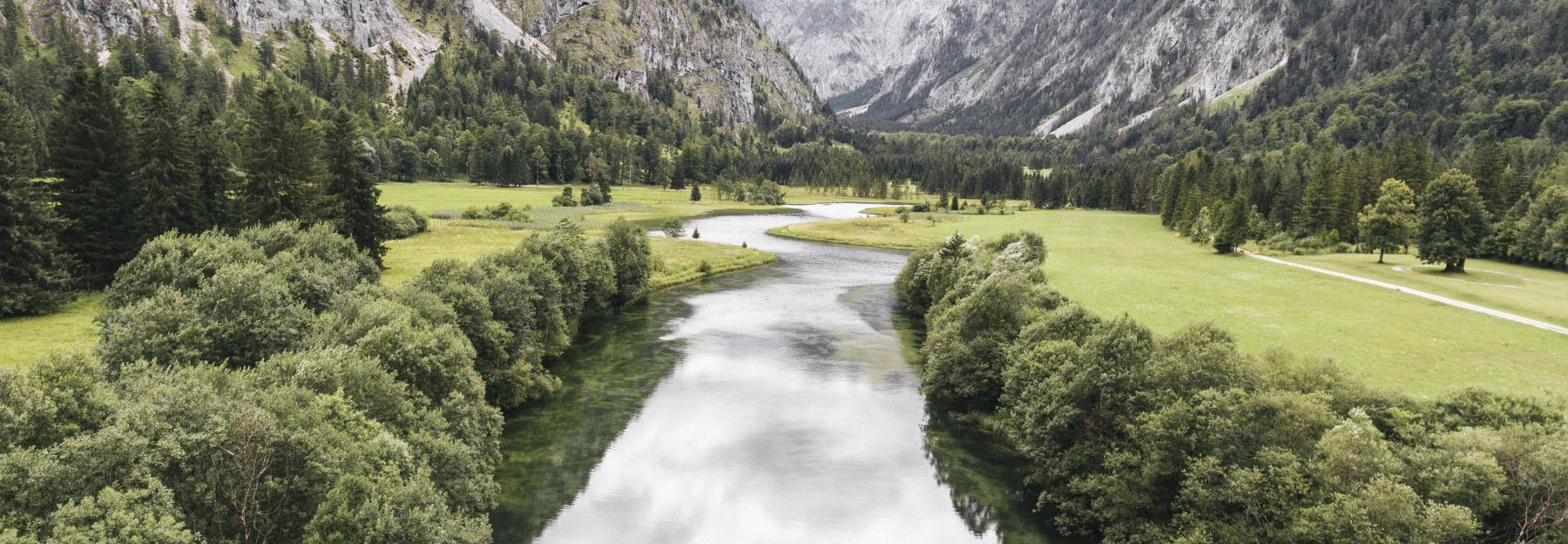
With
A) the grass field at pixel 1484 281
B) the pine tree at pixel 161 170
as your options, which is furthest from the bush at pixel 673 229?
the grass field at pixel 1484 281

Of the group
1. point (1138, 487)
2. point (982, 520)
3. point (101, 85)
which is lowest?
point (982, 520)

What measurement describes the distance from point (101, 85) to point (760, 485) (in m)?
57.6

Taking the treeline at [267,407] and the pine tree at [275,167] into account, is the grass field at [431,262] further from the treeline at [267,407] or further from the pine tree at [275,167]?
the pine tree at [275,167]

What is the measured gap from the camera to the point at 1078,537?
3356 cm

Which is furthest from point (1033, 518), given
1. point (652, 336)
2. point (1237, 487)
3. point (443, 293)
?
point (652, 336)

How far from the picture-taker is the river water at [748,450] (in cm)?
3469

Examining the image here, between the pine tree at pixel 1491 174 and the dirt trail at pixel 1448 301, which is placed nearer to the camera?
the dirt trail at pixel 1448 301

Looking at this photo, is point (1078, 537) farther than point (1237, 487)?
Yes

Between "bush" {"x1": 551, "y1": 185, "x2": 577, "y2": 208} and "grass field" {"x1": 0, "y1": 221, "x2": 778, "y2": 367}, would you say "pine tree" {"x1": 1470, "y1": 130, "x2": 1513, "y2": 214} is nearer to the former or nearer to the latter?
"grass field" {"x1": 0, "y1": 221, "x2": 778, "y2": 367}

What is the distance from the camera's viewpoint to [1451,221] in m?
66.9

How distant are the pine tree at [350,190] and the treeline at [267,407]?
1751cm

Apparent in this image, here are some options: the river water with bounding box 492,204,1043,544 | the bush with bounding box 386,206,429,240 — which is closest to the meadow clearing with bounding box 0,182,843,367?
the bush with bounding box 386,206,429,240

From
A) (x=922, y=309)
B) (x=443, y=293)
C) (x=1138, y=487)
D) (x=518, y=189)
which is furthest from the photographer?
(x=518, y=189)

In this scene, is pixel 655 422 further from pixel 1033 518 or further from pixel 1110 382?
pixel 1110 382
